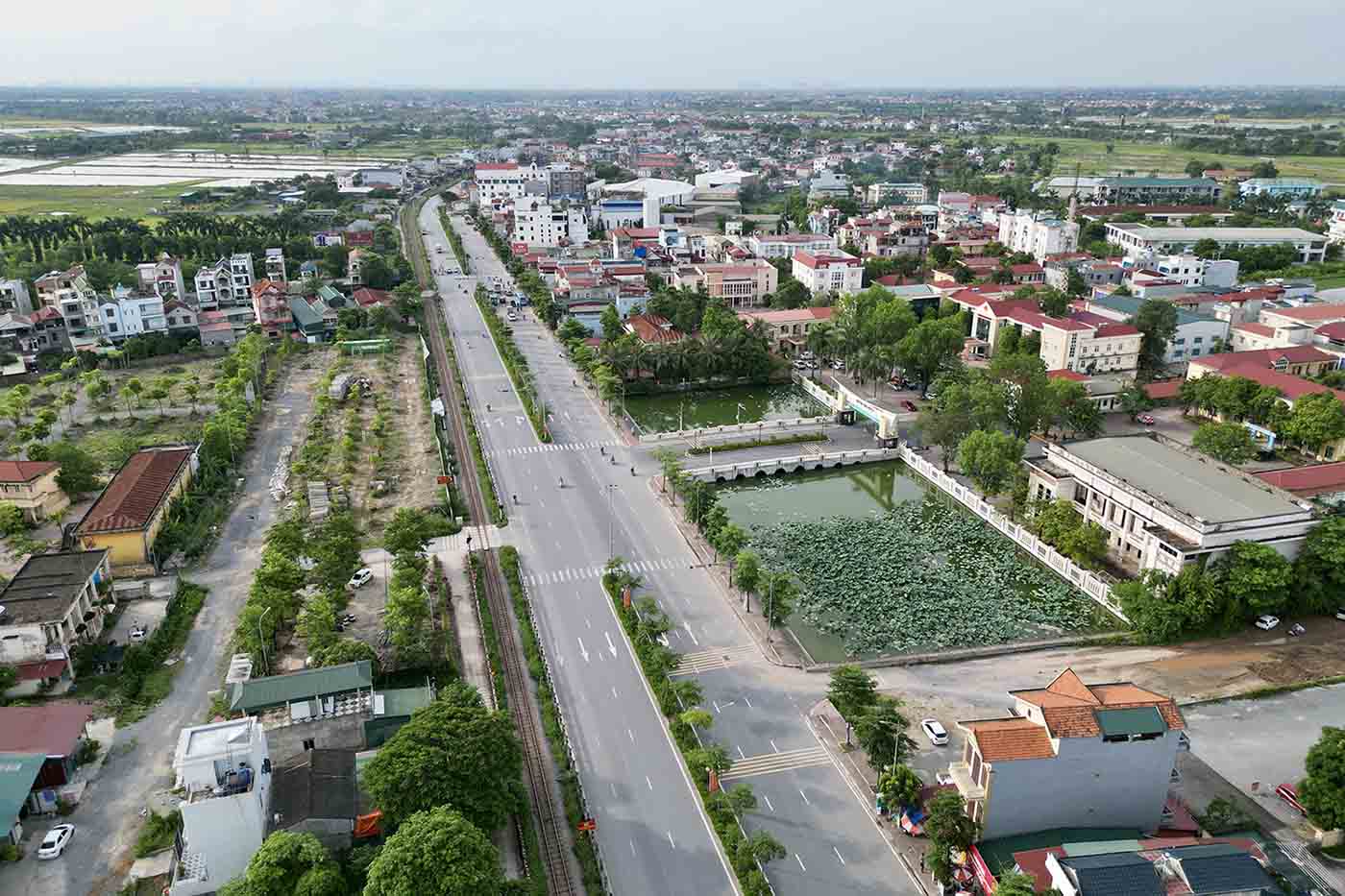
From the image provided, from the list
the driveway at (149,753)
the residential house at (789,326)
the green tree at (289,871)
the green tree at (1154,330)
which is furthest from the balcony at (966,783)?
the green tree at (1154,330)

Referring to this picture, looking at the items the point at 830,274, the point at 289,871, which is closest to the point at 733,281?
the point at 830,274

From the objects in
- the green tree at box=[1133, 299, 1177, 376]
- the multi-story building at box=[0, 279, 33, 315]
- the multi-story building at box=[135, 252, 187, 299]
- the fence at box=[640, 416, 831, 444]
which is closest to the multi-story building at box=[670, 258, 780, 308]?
the fence at box=[640, 416, 831, 444]

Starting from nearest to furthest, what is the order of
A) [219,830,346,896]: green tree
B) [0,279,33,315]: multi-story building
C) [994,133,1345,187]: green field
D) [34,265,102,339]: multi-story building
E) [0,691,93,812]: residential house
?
1. [219,830,346,896]: green tree
2. [0,691,93,812]: residential house
3. [34,265,102,339]: multi-story building
4. [0,279,33,315]: multi-story building
5. [994,133,1345,187]: green field

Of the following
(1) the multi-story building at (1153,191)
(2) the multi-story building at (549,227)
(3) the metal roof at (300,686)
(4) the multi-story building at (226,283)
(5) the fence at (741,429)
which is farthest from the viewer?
(1) the multi-story building at (1153,191)

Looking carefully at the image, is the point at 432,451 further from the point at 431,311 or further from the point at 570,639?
the point at 431,311

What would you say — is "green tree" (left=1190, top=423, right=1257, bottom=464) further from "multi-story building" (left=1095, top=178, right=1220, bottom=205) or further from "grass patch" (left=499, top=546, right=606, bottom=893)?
"multi-story building" (left=1095, top=178, right=1220, bottom=205)

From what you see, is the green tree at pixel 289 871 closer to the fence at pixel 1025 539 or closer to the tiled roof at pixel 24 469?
the fence at pixel 1025 539
